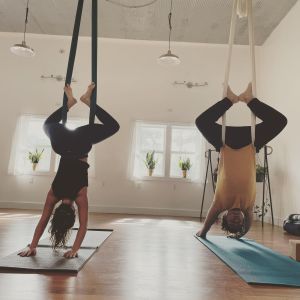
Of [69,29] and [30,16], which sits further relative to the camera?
[69,29]

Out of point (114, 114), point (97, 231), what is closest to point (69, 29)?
point (114, 114)

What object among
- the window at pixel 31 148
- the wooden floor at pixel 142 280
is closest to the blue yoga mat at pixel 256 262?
the wooden floor at pixel 142 280

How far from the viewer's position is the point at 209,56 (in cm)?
679

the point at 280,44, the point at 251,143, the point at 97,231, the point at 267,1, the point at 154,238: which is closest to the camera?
the point at 251,143

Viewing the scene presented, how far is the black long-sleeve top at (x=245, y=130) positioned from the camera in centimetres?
284

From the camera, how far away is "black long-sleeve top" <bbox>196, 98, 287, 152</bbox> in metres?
2.84

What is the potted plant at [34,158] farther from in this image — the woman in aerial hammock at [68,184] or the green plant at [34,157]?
the woman in aerial hammock at [68,184]

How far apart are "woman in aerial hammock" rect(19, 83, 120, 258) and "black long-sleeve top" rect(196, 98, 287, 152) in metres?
0.95

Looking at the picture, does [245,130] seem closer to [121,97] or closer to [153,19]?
[153,19]

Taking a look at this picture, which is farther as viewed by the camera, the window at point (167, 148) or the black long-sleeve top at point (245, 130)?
the window at point (167, 148)

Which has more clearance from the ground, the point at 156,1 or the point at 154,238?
the point at 156,1

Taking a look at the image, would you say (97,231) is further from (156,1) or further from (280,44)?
(280,44)

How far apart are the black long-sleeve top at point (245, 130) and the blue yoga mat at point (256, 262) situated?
2.89 ft

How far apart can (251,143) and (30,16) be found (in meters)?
5.03
